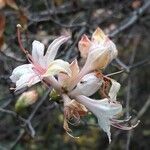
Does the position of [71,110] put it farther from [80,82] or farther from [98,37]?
[98,37]

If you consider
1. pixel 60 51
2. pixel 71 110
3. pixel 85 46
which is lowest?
pixel 60 51

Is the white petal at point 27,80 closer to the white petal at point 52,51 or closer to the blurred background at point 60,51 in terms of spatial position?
the white petal at point 52,51

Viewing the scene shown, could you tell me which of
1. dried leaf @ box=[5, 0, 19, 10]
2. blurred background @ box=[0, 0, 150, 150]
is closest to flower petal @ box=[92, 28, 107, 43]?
blurred background @ box=[0, 0, 150, 150]

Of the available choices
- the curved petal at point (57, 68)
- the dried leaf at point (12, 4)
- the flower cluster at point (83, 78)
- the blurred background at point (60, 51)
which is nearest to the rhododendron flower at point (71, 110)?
the flower cluster at point (83, 78)

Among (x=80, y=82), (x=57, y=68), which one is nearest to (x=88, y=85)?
(x=80, y=82)

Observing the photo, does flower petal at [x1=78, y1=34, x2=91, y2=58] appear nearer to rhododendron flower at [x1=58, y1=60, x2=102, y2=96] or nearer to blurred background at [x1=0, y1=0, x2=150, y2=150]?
rhododendron flower at [x1=58, y1=60, x2=102, y2=96]

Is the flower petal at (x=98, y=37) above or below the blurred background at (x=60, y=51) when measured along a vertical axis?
above
